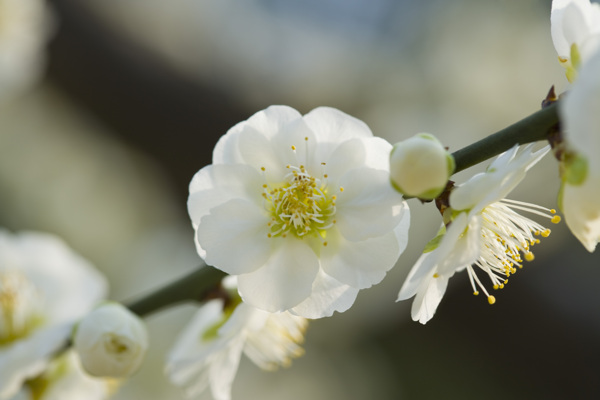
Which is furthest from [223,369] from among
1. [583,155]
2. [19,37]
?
[19,37]

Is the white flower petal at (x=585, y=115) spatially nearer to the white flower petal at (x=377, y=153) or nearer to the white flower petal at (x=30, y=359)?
the white flower petal at (x=377, y=153)

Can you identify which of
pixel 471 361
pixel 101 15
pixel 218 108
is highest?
pixel 101 15

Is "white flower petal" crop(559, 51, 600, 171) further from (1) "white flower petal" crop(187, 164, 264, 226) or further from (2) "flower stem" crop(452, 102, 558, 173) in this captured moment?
(1) "white flower petal" crop(187, 164, 264, 226)

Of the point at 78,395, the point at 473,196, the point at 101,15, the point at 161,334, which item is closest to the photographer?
the point at 473,196

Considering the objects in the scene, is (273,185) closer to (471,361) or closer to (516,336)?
(516,336)

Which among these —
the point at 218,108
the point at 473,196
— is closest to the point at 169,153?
the point at 218,108

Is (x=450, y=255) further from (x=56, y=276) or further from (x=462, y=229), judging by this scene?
(x=56, y=276)

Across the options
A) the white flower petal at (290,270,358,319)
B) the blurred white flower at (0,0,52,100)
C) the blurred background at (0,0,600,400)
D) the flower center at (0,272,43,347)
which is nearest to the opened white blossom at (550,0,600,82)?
the white flower petal at (290,270,358,319)
